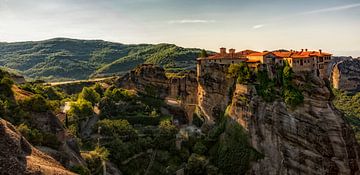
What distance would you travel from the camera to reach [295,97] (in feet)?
156

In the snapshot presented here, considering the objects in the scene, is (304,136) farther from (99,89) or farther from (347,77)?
(347,77)

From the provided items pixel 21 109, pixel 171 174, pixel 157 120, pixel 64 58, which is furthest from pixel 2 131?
pixel 64 58

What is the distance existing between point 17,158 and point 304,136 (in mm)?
36613

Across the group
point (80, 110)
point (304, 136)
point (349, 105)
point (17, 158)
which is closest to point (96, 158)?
point (80, 110)

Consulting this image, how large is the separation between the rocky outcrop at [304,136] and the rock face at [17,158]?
33169mm

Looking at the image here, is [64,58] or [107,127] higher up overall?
[64,58]

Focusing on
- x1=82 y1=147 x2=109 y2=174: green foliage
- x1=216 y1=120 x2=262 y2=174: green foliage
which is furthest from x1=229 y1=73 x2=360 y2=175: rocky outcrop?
x1=82 y1=147 x2=109 y2=174: green foliage

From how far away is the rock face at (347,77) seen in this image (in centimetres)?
10244

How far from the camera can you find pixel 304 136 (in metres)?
46.1

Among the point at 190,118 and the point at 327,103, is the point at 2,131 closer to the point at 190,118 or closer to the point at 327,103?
the point at 327,103

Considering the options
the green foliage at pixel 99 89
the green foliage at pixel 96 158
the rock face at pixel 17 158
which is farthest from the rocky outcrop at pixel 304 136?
the green foliage at pixel 99 89

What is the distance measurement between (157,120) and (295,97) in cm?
2547

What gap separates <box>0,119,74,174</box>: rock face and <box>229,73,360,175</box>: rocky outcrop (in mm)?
33169

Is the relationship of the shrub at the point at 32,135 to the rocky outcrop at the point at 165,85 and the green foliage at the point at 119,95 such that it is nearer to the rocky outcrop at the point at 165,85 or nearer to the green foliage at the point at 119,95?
the green foliage at the point at 119,95
